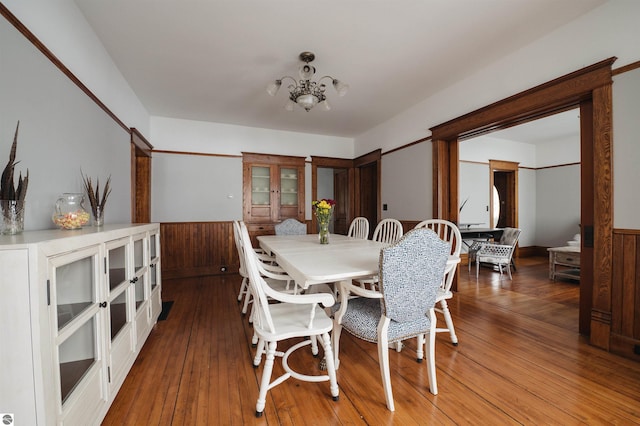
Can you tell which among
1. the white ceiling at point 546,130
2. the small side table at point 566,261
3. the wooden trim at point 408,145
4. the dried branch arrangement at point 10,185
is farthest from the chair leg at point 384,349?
the white ceiling at point 546,130

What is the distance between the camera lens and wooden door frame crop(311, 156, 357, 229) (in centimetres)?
534

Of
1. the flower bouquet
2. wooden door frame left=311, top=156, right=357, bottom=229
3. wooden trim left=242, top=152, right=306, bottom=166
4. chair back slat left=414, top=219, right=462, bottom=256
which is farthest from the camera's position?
wooden door frame left=311, top=156, right=357, bottom=229

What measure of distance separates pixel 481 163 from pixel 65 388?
264 inches

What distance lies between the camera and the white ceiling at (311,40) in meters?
2.02

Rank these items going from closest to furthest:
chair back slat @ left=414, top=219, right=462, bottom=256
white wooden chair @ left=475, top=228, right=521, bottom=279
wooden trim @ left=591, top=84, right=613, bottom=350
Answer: wooden trim @ left=591, top=84, right=613, bottom=350 < chair back slat @ left=414, top=219, right=462, bottom=256 < white wooden chair @ left=475, top=228, right=521, bottom=279

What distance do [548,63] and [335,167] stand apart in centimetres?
369

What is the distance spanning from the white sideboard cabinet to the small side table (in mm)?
5326

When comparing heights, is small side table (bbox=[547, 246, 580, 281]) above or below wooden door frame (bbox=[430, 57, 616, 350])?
below

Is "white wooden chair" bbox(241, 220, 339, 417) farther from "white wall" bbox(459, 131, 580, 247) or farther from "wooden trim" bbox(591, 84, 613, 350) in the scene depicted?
"white wall" bbox(459, 131, 580, 247)

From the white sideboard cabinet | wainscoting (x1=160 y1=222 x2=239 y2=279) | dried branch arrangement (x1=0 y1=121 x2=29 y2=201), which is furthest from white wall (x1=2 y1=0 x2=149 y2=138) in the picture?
wainscoting (x1=160 y1=222 x2=239 y2=279)

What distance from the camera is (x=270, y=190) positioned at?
16.4 ft

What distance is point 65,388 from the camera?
3.51 ft

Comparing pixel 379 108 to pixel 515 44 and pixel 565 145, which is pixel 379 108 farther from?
pixel 565 145

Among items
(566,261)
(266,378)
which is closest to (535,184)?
(566,261)
